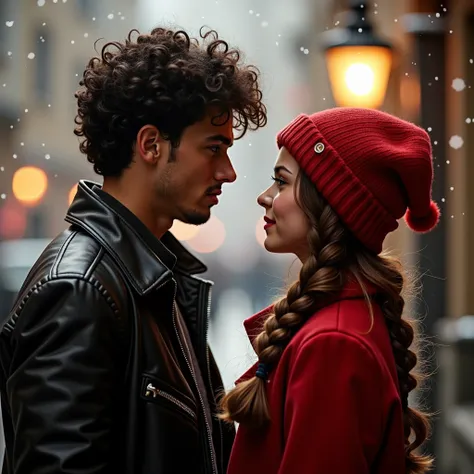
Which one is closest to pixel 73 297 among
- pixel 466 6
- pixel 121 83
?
pixel 121 83

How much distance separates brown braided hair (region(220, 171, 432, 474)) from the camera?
7.92ft

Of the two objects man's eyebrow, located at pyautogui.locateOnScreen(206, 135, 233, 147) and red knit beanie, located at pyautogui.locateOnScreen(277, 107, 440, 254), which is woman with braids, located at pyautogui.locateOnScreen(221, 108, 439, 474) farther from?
man's eyebrow, located at pyautogui.locateOnScreen(206, 135, 233, 147)

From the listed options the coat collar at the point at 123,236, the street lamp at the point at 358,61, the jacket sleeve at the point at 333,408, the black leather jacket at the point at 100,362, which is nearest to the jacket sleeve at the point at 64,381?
the black leather jacket at the point at 100,362

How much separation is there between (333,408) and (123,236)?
0.71 metres

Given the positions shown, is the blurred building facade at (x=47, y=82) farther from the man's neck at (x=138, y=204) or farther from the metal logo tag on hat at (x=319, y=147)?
the metal logo tag on hat at (x=319, y=147)

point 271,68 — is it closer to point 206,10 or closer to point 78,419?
point 206,10

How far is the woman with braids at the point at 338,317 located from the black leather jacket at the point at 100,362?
168 millimetres

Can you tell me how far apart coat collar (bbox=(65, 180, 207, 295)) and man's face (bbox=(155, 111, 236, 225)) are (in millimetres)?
145

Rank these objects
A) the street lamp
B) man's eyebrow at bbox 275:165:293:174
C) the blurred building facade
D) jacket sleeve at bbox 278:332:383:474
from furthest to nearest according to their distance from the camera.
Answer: the street lamp
the blurred building facade
man's eyebrow at bbox 275:165:293:174
jacket sleeve at bbox 278:332:383:474

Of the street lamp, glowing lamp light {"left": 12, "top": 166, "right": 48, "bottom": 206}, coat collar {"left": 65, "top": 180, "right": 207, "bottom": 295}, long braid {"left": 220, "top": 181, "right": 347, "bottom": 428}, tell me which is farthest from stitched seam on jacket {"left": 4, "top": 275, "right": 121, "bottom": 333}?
the street lamp

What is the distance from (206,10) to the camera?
3.76 meters

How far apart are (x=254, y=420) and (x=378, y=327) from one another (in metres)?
0.35

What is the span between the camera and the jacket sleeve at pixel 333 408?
7.30 ft

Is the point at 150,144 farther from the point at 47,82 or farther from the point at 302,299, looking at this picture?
the point at 47,82
